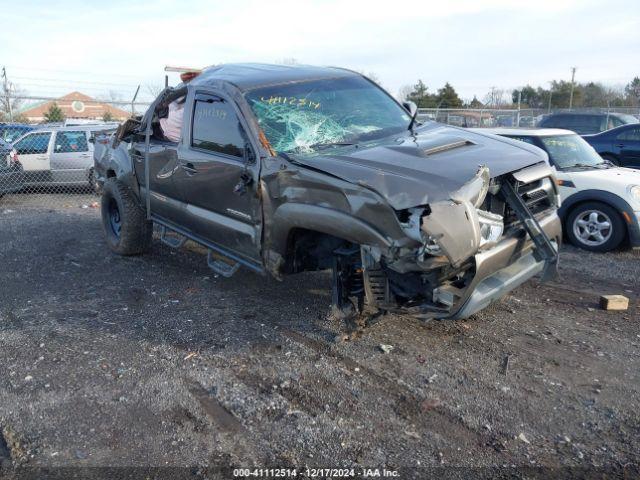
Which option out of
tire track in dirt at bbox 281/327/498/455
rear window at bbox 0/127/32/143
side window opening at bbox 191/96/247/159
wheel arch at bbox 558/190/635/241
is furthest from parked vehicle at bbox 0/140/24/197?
wheel arch at bbox 558/190/635/241


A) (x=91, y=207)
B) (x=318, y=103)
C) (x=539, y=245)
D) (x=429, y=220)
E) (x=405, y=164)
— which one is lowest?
(x=91, y=207)

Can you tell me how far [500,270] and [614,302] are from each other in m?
1.75

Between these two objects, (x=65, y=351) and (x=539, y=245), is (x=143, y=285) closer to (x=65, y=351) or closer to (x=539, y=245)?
(x=65, y=351)

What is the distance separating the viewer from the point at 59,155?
41.8 ft

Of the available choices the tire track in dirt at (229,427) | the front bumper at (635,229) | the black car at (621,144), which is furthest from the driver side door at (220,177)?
the black car at (621,144)

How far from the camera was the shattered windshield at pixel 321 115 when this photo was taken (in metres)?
4.37

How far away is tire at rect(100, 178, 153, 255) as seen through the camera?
659 centimetres

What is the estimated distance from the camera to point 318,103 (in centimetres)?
476

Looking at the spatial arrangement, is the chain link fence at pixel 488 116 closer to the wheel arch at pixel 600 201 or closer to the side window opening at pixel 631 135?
the side window opening at pixel 631 135

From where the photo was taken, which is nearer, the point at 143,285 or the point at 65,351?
the point at 65,351

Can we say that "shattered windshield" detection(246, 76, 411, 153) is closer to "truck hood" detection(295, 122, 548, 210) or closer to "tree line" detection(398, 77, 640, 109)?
"truck hood" detection(295, 122, 548, 210)

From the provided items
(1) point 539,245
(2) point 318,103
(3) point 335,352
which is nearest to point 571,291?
(1) point 539,245

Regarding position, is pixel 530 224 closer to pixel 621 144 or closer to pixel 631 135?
pixel 621 144

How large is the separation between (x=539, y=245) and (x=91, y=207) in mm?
8965
